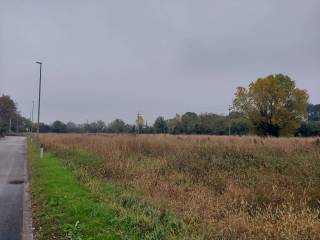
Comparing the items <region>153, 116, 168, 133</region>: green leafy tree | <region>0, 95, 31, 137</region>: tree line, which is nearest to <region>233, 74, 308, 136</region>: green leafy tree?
<region>153, 116, 168, 133</region>: green leafy tree

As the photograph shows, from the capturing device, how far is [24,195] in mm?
12875

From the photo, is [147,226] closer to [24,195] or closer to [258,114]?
[24,195]

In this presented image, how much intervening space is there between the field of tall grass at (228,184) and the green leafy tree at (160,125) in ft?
262

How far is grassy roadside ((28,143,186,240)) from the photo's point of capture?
7.69 meters

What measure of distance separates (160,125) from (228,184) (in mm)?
92694

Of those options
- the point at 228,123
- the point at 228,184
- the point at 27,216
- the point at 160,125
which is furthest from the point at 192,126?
the point at 27,216

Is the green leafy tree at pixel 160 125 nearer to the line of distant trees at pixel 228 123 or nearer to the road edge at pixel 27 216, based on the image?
the line of distant trees at pixel 228 123

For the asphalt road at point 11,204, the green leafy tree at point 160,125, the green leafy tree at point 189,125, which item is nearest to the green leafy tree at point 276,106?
the green leafy tree at point 189,125

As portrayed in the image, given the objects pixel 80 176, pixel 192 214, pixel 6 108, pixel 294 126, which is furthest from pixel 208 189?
pixel 6 108

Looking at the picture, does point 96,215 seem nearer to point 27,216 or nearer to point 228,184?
point 27,216

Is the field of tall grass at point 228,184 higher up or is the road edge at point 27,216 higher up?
the field of tall grass at point 228,184

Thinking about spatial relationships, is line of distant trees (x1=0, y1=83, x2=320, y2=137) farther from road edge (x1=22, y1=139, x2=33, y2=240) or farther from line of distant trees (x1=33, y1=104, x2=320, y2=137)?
road edge (x1=22, y1=139, x2=33, y2=240)

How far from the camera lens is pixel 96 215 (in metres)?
9.05

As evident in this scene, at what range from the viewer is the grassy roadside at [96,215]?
303 inches
